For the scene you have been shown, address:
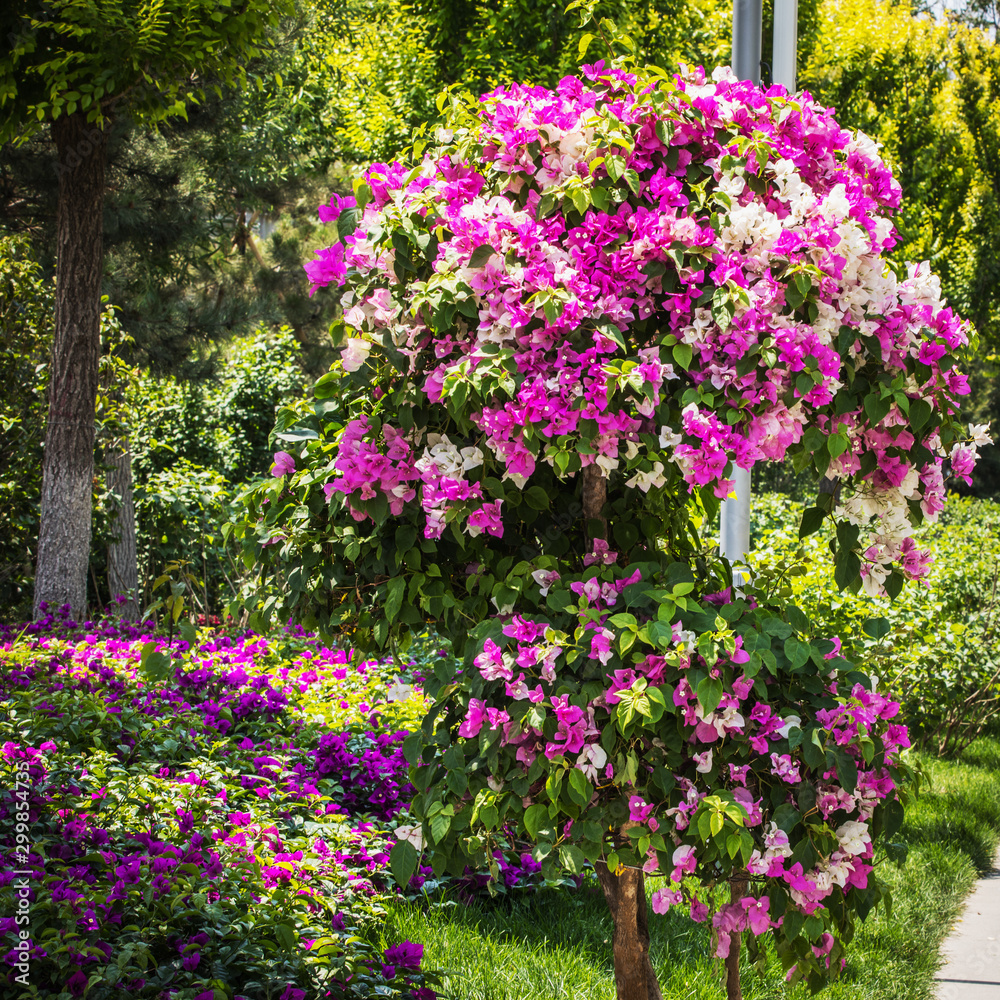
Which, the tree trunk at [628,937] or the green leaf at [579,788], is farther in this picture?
the tree trunk at [628,937]

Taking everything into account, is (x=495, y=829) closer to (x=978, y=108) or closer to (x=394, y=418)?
(x=394, y=418)

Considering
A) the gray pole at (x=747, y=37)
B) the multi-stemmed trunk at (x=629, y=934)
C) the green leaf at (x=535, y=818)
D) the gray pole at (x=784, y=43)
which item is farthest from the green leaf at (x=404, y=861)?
the gray pole at (x=784, y=43)

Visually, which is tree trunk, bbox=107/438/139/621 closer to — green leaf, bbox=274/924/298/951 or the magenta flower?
green leaf, bbox=274/924/298/951

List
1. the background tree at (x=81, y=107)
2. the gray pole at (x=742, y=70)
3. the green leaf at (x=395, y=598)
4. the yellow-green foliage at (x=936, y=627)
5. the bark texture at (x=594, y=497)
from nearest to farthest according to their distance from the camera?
the green leaf at (x=395, y=598)
the bark texture at (x=594, y=497)
the gray pole at (x=742, y=70)
the background tree at (x=81, y=107)
the yellow-green foliage at (x=936, y=627)

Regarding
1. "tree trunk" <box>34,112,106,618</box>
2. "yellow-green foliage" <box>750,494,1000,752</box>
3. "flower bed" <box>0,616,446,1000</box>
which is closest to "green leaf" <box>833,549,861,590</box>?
"flower bed" <box>0,616,446,1000</box>

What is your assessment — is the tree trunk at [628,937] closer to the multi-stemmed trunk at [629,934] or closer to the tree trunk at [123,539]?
the multi-stemmed trunk at [629,934]

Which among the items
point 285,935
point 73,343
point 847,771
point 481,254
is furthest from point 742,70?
point 73,343

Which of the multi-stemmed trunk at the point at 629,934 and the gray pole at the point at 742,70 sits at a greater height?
the gray pole at the point at 742,70

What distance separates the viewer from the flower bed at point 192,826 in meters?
2.20

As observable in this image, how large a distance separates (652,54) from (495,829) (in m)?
9.37

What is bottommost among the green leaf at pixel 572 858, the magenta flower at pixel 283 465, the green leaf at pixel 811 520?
the green leaf at pixel 572 858

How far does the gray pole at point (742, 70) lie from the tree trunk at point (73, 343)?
4.12 meters

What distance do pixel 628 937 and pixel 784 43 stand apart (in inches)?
127

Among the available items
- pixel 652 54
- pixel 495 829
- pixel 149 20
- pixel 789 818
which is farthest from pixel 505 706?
pixel 652 54
